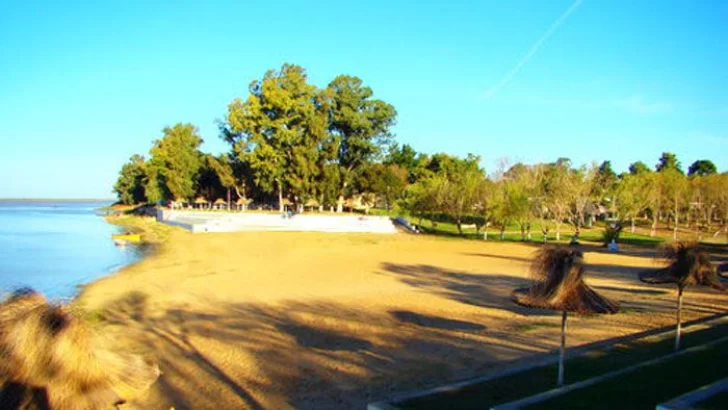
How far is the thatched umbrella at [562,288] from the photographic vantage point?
7758 millimetres

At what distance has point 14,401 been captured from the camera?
159 inches

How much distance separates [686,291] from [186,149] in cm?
6920

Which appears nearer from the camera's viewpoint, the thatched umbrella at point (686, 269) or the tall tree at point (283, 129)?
the thatched umbrella at point (686, 269)

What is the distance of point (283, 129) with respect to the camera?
56594 millimetres

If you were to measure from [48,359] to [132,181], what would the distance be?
12029 cm

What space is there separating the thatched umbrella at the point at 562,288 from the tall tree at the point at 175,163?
6968 cm

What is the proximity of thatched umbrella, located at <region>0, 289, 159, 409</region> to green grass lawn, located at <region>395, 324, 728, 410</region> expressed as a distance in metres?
3.56

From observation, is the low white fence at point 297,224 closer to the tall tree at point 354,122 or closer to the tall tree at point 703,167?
the tall tree at point 354,122

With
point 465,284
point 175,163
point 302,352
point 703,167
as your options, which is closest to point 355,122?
point 175,163

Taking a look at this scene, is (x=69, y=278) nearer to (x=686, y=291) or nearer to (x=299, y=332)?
(x=299, y=332)

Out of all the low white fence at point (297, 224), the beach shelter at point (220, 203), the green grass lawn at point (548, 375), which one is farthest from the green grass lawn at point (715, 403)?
the beach shelter at point (220, 203)

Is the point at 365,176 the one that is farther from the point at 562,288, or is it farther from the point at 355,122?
the point at 562,288

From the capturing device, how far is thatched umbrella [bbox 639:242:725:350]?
10.4 m

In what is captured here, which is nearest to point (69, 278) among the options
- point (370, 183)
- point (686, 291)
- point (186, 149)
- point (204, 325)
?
point (204, 325)
